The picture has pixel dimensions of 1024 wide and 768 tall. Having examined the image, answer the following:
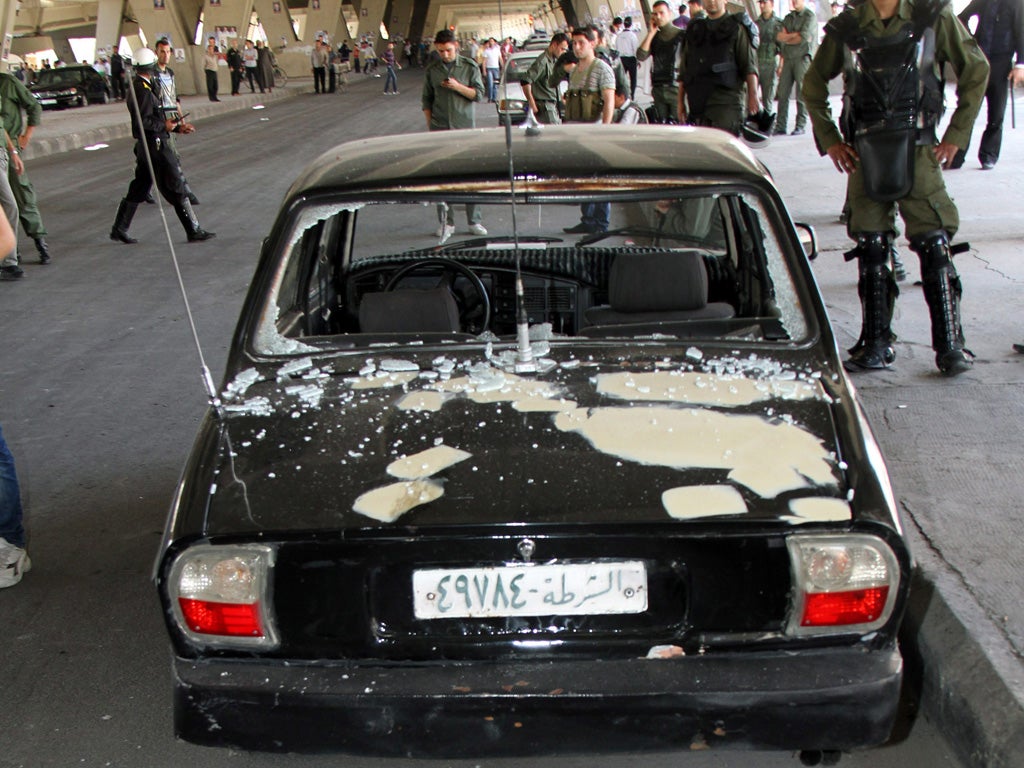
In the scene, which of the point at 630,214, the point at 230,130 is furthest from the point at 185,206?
the point at 230,130

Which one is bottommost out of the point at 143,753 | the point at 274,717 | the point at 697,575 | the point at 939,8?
the point at 143,753

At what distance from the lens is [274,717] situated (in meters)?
2.09

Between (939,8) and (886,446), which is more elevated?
(939,8)

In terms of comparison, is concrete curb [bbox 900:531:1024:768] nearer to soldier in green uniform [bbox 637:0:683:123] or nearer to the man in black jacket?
the man in black jacket

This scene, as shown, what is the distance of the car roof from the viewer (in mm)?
2852

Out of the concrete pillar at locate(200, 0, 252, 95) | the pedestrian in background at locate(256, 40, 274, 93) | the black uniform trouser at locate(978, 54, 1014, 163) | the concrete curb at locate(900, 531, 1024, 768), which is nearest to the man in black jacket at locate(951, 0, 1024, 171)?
the black uniform trouser at locate(978, 54, 1014, 163)

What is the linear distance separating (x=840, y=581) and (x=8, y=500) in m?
2.80

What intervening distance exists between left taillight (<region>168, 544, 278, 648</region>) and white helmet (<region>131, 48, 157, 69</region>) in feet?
24.9

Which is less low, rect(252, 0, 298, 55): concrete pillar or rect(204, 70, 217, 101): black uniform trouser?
rect(252, 0, 298, 55): concrete pillar

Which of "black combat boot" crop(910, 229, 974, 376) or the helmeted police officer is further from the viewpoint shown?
the helmeted police officer

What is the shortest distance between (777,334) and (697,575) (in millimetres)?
983

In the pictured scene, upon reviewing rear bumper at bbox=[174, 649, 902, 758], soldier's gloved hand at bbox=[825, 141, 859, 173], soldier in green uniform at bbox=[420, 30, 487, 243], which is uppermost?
soldier in green uniform at bbox=[420, 30, 487, 243]

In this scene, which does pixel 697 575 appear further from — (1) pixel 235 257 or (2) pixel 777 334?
(1) pixel 235 257

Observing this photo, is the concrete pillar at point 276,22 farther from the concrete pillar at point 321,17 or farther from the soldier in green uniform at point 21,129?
the soldier in green uniform at point 21,129
